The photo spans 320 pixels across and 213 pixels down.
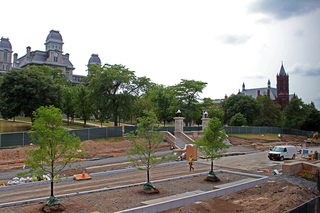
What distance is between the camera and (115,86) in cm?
4141

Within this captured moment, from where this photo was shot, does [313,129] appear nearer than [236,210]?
No

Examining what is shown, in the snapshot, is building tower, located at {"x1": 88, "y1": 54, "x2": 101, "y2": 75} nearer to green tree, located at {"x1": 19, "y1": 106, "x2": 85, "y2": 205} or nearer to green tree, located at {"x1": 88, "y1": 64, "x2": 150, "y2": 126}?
green tree, located at {"x1": 88, "y1": 64, "x2": 150, "y2": 126}

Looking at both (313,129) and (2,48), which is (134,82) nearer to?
(313,129)

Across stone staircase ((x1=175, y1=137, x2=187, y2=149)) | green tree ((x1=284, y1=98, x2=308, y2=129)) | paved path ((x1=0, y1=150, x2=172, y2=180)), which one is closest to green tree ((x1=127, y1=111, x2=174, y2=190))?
paved path ((x1=0, y1=150, x2=172, y2=180))

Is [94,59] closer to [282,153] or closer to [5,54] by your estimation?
[5,54]

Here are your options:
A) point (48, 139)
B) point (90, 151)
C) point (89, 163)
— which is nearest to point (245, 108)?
point (90, 151)

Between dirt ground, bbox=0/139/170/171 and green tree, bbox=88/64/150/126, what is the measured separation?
21.6ft

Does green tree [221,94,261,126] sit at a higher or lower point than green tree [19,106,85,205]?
higher

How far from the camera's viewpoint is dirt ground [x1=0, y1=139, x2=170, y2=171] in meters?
23.8

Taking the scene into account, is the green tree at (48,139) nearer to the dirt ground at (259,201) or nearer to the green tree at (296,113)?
the dirt ground at (259,201)

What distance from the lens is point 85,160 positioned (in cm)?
2714

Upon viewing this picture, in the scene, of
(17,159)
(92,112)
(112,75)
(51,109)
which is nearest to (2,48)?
(92,112)

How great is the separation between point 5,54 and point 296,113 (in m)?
127

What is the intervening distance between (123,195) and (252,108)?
6296 cm
